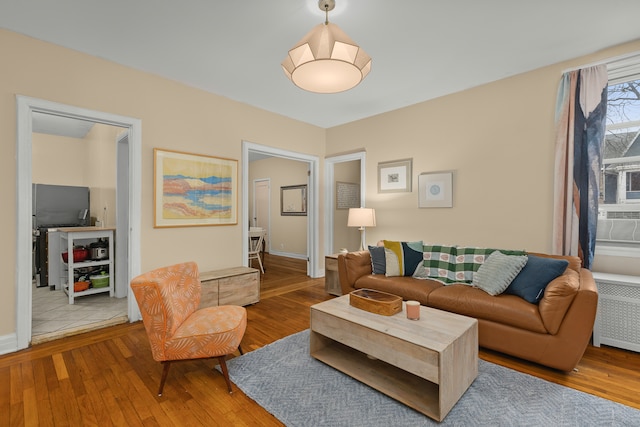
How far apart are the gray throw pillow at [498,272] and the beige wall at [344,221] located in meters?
2.95

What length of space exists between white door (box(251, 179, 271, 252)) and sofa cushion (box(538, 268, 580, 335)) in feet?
21.2

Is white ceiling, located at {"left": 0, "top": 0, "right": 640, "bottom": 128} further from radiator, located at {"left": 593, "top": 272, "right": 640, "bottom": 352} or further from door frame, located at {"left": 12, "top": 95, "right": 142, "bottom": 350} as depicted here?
radiator, located at {"left": 593, "top": 272, "right": 640, "bottom": 352}

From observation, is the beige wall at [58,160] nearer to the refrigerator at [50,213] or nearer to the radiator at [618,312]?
the refrigerator at [50,213]

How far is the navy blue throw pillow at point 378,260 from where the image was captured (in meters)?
3.45

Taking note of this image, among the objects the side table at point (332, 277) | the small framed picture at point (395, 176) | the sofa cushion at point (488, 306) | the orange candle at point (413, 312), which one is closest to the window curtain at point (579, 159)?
the sofa cushion at point (488, 306)

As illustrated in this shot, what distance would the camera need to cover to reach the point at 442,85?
11.3 ft

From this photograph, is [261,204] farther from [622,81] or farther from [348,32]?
[622,81]

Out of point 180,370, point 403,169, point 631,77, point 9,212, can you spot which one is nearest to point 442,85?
point 403,169

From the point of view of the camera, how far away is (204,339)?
1.94 meters

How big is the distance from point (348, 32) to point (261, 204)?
19.8 ft

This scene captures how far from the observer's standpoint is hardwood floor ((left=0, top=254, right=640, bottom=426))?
5.56ft

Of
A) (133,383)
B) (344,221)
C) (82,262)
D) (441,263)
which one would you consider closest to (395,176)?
(441,263)

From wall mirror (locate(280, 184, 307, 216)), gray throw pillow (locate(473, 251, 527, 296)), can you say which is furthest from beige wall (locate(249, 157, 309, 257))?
gray throw pillow (locate(473, 251, 527, 296))

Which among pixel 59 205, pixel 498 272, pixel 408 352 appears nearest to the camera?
pixel 408 352
